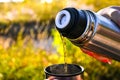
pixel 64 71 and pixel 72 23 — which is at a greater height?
pixel 72 23

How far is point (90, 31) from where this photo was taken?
57.7 inches

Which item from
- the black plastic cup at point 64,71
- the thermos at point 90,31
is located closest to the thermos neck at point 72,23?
the thermos at point 90,31

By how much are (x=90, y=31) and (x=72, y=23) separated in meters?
0.10

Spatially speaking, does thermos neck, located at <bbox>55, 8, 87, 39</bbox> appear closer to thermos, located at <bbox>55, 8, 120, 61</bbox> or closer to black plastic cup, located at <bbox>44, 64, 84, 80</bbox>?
thermos, located at <bbox>55, 8, 120, 61</bbox>

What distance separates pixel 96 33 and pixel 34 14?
720 cm

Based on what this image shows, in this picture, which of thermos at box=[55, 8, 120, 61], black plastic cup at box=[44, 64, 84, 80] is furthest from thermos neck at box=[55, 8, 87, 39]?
black plastic cup at box=[44, 64, 84, 80]

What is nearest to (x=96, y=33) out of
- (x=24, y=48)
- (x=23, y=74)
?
(x=23, y=74)

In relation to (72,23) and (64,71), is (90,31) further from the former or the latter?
(64,71)

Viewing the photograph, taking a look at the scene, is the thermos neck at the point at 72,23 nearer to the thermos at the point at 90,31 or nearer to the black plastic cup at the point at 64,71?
the thermos at the point at 90,31

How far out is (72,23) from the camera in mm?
1396

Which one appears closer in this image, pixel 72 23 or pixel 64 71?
pixel 72 23

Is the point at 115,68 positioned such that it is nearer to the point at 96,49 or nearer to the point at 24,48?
the point at 24,48

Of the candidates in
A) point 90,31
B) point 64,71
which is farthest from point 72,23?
point 64,71

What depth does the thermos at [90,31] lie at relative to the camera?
1405 millimetres
